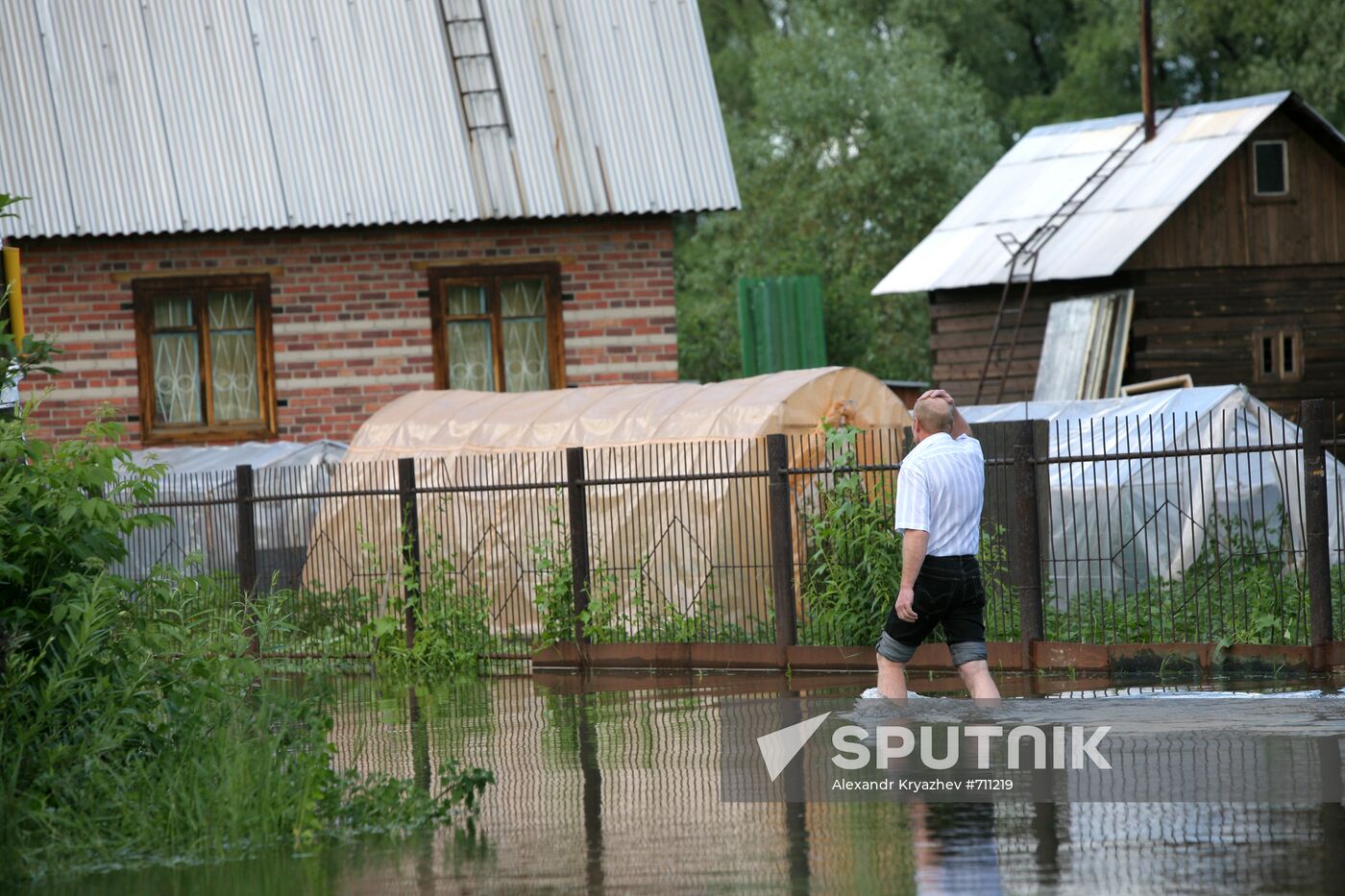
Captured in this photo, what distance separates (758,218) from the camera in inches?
1761

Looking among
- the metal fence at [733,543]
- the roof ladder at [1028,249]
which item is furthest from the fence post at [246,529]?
the roof ladder at [1028,249]

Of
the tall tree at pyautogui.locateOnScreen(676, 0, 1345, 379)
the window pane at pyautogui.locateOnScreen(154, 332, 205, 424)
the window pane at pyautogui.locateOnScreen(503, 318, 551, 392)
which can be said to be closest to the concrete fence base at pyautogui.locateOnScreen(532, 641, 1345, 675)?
the window pane at pyautogui.locateOnScreen(503, 318, 551, 392)

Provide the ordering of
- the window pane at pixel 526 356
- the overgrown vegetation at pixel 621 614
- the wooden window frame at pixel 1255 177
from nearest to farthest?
1. the overgrown vegetation at pixel 621 614
2. the window pane at pixel 526 356
3. the wooden window frame at pixel 1255 177

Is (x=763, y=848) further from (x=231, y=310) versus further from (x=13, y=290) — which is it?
(x=231, y=310)

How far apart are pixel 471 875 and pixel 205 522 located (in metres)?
10.8

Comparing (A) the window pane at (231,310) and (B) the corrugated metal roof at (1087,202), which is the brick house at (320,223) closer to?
(A) the window pane at (231,310)

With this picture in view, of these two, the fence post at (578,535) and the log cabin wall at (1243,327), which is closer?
the fence post at (578,535)

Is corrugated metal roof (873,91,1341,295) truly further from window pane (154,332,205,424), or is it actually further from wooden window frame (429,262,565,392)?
window pane (154,332,205,424)

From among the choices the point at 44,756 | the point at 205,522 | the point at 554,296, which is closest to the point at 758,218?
the point at 554,296

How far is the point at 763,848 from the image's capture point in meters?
6.97

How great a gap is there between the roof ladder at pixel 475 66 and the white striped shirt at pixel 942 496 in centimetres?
1225

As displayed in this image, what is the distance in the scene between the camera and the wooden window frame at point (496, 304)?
20750mm

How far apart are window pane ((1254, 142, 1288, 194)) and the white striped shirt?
19.8 metres

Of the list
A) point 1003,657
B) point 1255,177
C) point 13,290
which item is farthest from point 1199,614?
point 1255,177
